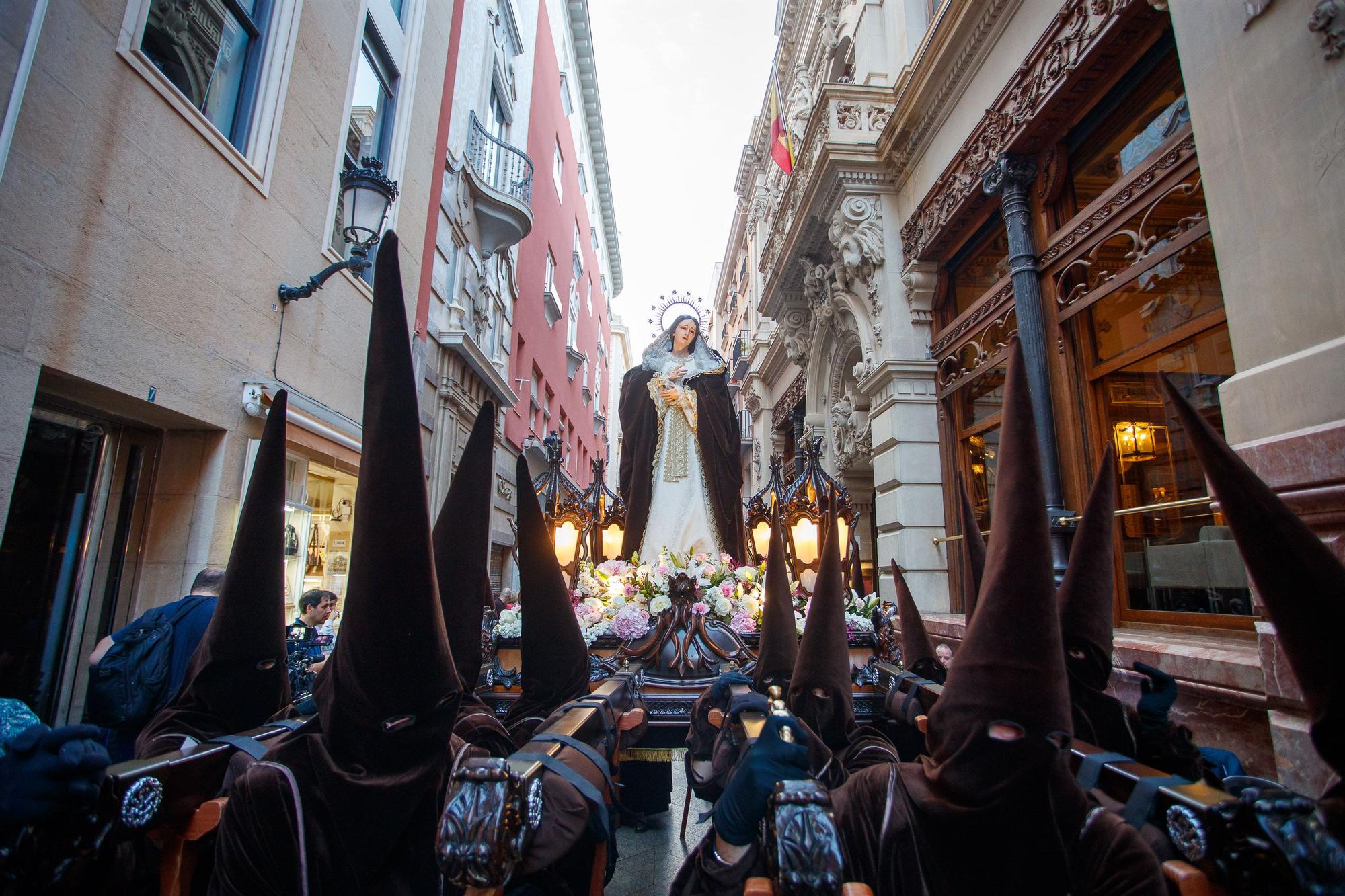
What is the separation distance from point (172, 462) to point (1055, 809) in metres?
6.46

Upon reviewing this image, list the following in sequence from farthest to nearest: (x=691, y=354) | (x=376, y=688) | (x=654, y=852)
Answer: (x=691, y=354), (x=654, y=852), (x=376, y=688)

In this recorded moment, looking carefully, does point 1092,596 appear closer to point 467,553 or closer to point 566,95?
point 467,553

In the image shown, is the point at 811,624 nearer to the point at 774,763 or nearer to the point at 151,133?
the point at 774,763

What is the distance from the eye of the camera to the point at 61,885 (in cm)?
146

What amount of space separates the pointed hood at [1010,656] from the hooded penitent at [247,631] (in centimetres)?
232

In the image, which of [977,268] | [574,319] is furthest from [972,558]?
[574,319]

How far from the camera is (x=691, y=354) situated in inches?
267

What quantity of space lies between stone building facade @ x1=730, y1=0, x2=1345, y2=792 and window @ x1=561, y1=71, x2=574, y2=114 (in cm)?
1065

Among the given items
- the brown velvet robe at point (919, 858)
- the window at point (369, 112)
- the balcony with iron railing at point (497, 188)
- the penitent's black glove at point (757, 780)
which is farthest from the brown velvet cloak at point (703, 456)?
the balcony with iron railing at point (497, 188)

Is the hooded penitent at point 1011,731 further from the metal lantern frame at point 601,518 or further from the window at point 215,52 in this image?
the window at point 215,52

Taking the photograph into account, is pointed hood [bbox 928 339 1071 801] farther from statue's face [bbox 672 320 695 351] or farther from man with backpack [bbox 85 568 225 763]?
statue's face [bbox 672 320 695 351]

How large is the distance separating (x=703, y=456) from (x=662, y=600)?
2040mm

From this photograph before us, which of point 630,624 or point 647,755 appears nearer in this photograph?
point 647,755

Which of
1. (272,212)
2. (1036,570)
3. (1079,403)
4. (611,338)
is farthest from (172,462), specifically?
(611,338)
